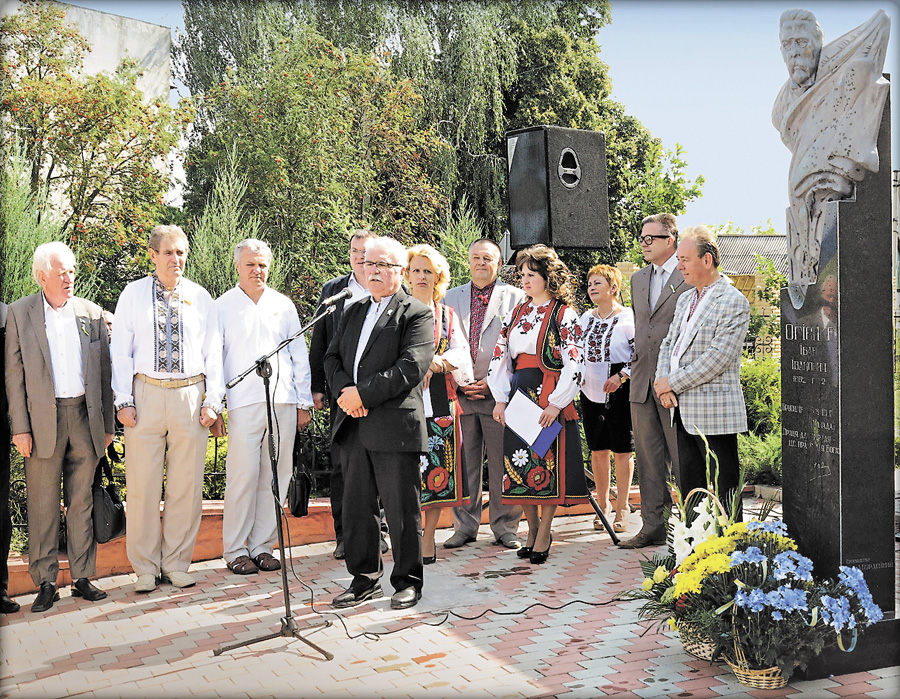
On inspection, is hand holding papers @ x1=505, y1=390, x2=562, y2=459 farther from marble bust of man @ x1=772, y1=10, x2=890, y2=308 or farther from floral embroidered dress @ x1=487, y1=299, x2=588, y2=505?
marble bust of man @ x1=772, y1=10, x2=890, y2=308

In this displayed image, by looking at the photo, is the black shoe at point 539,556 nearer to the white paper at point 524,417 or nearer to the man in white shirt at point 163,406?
the white paper at point 524,417

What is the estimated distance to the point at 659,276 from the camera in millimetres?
6676

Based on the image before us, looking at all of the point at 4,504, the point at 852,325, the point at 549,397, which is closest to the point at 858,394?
the point at 852,325

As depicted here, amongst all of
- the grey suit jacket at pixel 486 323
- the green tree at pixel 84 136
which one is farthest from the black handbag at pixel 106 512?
the green tree at pixel 84 136

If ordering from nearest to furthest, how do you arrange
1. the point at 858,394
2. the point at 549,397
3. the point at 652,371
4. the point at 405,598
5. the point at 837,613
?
the point at 837,613 → the point at 858,394 → the point at 405,598 → the point at 549,397 → the point at 652,371

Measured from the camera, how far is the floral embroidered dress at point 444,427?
6.23 metres

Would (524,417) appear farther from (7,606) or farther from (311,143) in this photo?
(311,143)

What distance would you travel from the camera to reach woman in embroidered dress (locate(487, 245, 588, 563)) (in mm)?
6020

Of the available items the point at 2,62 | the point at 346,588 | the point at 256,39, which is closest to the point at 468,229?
the point at 2,62

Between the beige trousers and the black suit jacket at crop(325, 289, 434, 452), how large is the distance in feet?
3.65

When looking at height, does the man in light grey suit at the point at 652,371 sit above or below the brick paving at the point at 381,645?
above

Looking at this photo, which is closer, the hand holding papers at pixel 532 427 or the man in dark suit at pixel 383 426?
the man in dark suit at pixel 383 426

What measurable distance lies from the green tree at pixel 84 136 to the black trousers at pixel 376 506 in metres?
11.8

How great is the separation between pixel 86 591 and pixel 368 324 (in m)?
2.40
